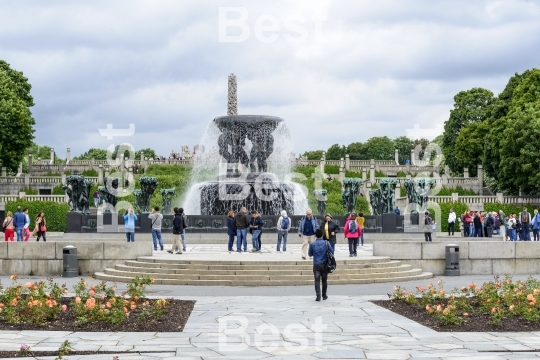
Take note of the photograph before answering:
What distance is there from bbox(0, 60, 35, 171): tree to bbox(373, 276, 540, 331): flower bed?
49815 millimetres

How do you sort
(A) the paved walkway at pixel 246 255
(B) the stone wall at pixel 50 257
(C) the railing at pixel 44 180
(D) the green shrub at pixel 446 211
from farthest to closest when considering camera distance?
1. (C) the railing at pixel 44 180
2. (D) the green shrub at pixel 446 211
3. (A) the paved walkway at pixel 246 255
4. (B) the stone wall at pixel 50 257

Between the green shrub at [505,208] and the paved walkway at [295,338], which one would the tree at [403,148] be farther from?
the paved walkway at [295,338]

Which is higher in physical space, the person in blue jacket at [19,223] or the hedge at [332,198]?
the hedge at [332,198]

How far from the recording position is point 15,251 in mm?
23672

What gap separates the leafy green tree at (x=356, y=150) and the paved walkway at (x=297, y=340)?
121 m

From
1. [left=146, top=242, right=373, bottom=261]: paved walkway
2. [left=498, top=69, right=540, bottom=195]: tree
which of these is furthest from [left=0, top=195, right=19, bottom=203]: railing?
[left=498, top=69, right=540, bottom=195]: tree

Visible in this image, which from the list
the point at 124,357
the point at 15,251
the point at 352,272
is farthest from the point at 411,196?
the point at 124,357

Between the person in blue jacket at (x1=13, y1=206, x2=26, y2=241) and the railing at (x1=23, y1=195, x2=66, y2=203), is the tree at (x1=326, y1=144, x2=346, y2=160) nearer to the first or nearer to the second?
the railing at (x1=23, y1=195, x2=66, y2=203)

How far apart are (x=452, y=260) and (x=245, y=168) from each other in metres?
24.6

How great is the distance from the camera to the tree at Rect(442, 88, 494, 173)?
280 feet

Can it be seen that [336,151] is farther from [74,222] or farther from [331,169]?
[74,222]

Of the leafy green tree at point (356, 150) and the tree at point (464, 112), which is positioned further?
the leafy green tree at point (356, 150)

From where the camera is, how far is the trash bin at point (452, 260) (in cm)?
2428

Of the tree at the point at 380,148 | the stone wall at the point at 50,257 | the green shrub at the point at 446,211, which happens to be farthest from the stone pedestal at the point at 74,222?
the tree at the point at 380,148
